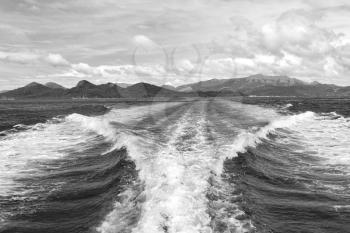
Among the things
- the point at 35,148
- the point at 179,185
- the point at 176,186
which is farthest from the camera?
the point at 35,148

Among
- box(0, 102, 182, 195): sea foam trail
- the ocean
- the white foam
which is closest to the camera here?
the white foam

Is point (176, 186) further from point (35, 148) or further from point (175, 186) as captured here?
point (35, 148)

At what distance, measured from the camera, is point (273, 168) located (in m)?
18.4

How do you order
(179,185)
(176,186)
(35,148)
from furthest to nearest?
1. (35,148)
2. (179,185)
3. (176,186)

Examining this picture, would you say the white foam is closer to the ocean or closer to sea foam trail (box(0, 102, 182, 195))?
the ocean

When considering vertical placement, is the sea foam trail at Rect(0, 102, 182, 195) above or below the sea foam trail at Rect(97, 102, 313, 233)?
below

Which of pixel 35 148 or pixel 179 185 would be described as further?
pixel 35 148

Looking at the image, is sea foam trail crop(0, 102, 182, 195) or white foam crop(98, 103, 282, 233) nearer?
white foam crop(98, 103, 282, 233)

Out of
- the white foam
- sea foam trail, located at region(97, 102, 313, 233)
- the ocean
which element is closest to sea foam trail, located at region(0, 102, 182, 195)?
the ocean

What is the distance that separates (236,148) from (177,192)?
9.11 metres

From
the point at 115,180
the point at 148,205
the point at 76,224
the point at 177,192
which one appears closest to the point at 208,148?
the point at 115,180

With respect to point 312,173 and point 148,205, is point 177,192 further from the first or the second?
point 312,173

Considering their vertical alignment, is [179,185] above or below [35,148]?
above

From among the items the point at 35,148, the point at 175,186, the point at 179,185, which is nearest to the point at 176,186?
the point at 175,186
